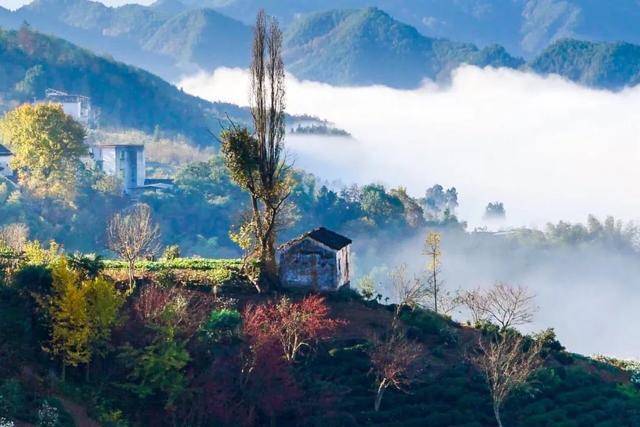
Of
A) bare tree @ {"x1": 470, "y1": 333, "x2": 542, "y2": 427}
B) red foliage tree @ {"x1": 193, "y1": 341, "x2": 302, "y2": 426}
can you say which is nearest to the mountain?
bare tree @ {"x1": 470, "y1": 333, "x2": 542, "y2": 427}

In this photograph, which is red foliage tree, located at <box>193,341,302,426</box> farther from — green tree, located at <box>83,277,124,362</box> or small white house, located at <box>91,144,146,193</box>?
small white house, located at <box>91,144,146,193</box>

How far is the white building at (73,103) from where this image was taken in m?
166

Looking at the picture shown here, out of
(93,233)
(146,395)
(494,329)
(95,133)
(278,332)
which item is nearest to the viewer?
(146,395)

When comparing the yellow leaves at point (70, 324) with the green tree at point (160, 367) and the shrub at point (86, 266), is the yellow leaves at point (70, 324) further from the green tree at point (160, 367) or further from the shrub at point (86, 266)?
the shrub at point (86, 266)

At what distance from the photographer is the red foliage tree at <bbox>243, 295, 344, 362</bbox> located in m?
41.8

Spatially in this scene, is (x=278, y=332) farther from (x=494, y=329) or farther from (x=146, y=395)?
(x=494, y=329)

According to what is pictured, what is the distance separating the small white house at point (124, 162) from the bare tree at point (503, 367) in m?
86.6

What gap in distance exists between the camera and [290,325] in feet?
140

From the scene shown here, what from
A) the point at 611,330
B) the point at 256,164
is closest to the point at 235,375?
the point at 256,164

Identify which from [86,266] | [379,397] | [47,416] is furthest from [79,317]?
[379,397]

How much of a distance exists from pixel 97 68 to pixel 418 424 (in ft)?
535

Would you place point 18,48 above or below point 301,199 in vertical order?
above

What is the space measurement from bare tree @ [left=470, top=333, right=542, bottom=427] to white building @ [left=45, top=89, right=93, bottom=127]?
415 ft

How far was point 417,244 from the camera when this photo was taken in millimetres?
142000
